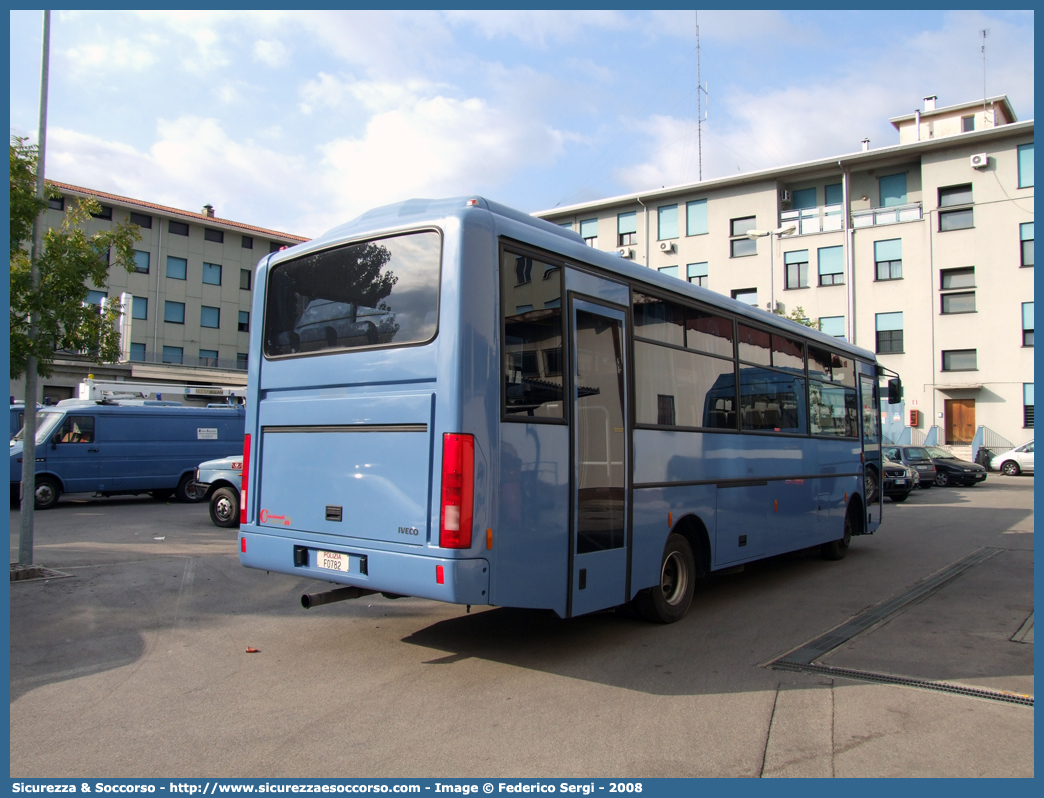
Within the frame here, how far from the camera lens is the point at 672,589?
24.8 feet

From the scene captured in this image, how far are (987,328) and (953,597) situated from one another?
3296cm

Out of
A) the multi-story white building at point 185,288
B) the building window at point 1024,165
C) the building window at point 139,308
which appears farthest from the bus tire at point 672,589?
the building window at point 139,308

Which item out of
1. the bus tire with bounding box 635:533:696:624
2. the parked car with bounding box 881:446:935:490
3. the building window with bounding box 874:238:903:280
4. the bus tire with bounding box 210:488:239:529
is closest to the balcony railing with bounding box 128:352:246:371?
the bus tire with bounding box 210:488:239:529

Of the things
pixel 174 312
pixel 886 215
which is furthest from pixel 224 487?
pixel 174 312

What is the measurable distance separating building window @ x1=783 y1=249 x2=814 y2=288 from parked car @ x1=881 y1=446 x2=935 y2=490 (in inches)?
649

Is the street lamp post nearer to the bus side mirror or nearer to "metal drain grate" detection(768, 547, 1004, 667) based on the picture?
the bus side mirror

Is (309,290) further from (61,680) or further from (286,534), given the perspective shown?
(61,680)

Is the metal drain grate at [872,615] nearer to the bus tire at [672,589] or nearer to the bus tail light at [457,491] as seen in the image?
the bus tire at [672,589]

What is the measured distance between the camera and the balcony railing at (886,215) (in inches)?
1527

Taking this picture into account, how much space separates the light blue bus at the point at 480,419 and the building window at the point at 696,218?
39.2 m

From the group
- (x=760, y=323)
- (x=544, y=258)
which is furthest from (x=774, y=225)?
(x=544, y=258)

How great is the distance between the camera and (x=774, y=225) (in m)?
42.7

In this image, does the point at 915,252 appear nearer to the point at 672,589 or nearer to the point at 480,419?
the point at 672,589

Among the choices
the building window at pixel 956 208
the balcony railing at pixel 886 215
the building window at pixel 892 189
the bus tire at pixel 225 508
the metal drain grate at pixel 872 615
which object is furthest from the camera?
the building window at pixel 892 189
